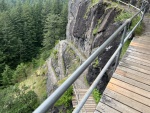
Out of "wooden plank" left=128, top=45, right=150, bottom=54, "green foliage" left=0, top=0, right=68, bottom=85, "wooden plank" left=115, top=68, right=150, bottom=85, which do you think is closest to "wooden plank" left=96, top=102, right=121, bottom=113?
"wooden plank" left=115, top=68, right=150, bottom=85

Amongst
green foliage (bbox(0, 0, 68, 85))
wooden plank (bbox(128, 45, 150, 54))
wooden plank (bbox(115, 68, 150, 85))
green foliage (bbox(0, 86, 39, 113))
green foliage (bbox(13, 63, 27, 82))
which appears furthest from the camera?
green foliage (bbox(0, 0, 68, 85))

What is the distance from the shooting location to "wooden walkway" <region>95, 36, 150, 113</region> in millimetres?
2668

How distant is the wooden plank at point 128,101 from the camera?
105 inches

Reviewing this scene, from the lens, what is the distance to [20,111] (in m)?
18.5

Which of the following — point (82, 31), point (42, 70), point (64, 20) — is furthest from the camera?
point (64, 20)

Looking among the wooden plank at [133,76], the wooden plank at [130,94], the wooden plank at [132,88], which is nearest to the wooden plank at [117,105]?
the wooden plank at [130,94]

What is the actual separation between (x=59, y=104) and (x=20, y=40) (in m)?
27.4

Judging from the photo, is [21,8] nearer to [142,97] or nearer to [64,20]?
[64,20]

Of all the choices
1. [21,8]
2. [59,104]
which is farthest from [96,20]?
[21,8]

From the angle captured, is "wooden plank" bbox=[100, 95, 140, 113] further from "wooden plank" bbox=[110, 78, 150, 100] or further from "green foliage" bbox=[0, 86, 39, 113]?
"green foliage" bbox=[0, 86, 39, 113]

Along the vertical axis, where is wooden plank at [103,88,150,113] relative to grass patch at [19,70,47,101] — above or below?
above

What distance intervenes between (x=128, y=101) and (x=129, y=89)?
0.32 metres

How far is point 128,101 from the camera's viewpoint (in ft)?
9.17

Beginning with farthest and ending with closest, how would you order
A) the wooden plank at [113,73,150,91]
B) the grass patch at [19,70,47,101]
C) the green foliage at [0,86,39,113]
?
the grass patch at [19,70,47,101], the green foliage at [0,86,39,113], the wooden plank at [113,73,150,91]
